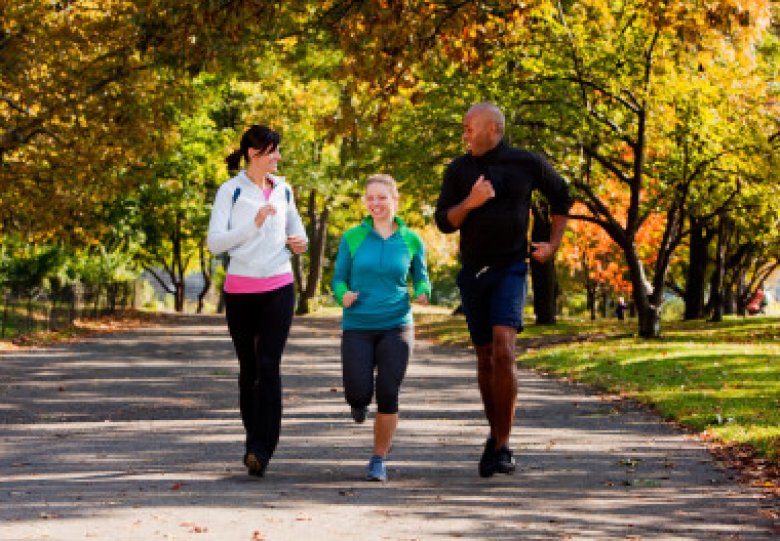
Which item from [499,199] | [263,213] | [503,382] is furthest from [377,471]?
[499,199]

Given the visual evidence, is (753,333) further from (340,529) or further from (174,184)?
(340,529)

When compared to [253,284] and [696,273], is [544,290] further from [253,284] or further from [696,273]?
[253,284]

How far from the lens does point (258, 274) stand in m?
8.26

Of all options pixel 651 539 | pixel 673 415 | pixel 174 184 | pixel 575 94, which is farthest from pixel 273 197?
pixel 174 184

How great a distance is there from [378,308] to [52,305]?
23.7m

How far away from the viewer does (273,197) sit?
841 cm

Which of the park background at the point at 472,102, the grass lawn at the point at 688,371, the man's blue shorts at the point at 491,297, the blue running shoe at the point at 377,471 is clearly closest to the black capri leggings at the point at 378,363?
the blue running shoe at the point at 377,471

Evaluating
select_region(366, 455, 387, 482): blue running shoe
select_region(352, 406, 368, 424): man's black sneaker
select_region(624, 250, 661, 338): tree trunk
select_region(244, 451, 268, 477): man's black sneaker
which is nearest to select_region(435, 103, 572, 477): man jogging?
select_region(366, 455, 387, 482): blue running shoe

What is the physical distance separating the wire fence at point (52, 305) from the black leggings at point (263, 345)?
19087 millimetres

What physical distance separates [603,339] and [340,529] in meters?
21.2

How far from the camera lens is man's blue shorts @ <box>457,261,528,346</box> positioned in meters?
8.40

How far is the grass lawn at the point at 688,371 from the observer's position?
39.5 ft

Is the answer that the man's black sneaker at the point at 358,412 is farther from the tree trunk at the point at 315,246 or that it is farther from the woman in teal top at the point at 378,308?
the tree trunk at the point at 315,246

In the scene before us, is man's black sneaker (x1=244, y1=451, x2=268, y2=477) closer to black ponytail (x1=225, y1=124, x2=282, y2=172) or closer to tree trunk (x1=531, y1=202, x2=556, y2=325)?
black ponytail (x1=225, y1=124, x2=282, y2=172)
